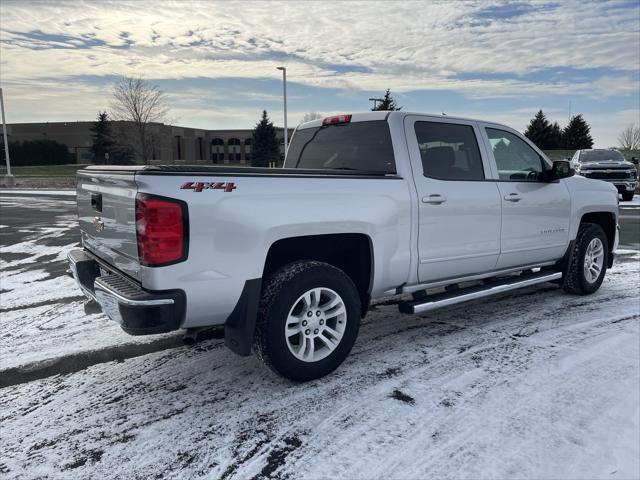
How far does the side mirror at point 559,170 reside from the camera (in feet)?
16.6

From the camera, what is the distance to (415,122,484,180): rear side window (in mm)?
4273

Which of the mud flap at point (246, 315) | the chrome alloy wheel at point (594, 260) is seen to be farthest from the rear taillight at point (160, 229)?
the chrome alloy wheel at point (594, 260)

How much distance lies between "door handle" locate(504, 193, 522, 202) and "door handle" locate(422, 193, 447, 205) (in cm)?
91

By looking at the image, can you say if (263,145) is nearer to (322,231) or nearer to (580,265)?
(580,265)

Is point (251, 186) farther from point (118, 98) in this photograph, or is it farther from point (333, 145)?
point (118, 98)

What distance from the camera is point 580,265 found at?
18.5 feet

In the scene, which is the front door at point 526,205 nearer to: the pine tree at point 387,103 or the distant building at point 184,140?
the pine tree at point 387,103

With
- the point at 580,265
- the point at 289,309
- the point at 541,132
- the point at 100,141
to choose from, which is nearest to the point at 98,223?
the point at 289,309

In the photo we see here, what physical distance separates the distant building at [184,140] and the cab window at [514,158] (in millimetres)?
66770

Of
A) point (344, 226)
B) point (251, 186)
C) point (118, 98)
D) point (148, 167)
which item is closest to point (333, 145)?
point (344, 226)

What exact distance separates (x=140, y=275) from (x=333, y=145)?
7.92ft

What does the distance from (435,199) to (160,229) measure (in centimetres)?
227

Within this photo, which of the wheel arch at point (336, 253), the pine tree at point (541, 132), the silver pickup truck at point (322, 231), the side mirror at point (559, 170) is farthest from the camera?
the pine tree at point (541, 132)

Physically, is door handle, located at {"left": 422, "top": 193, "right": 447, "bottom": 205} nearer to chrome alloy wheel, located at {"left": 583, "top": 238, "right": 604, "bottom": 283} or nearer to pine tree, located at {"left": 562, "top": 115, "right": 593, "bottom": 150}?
chrome alloy wheel, located at {"left": 583, "top": 238, "right": 604, "bottom": 283}
